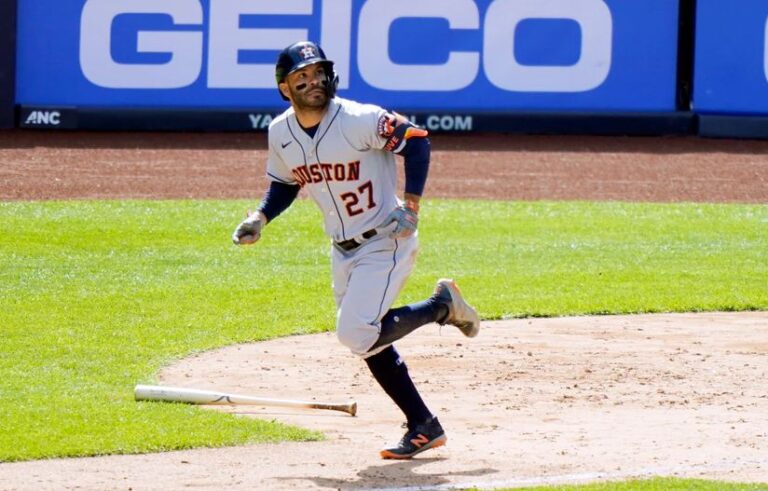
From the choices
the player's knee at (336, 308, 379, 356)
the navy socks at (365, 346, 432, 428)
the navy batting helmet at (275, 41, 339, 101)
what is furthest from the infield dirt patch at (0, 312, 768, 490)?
the navy batting helmet at (275, 41, 339, 101)

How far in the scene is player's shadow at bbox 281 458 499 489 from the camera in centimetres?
551

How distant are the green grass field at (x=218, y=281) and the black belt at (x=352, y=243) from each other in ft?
2.97

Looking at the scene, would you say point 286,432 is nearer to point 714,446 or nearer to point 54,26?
point 714,446

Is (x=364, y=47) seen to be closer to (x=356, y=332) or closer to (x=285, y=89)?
(x=285, y=89)

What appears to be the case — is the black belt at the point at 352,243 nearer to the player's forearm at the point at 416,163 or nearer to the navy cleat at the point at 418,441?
the player's forearm at the point at 416,163

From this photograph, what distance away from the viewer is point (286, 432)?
6426 millimetres

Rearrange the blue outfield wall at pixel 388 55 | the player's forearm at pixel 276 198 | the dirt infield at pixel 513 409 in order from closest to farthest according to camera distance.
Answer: the dirt infield at pixel 513 409 → the player's forearm at pixel 276 198 → the blue outfield wall at pixel 388 55

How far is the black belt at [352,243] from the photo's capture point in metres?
6.21

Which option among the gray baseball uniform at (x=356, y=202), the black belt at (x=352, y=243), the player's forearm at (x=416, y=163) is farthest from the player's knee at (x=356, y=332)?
the player's forearm at (x=416, y=163)

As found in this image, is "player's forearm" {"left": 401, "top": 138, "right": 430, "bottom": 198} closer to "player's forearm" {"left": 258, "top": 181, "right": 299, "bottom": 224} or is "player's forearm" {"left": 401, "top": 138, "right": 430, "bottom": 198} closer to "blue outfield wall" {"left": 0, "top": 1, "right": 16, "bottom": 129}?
"player's forearm" {"left": 258, "top": 181, "right": 299, "bottom": 224}

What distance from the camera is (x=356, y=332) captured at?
601cm

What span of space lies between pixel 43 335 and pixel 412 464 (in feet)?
12.3

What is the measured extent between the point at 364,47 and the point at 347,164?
1289 cm

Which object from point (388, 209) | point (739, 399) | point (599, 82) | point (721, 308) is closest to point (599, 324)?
point (721, 308)
